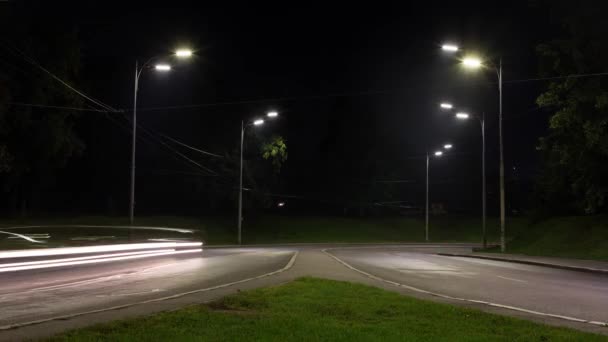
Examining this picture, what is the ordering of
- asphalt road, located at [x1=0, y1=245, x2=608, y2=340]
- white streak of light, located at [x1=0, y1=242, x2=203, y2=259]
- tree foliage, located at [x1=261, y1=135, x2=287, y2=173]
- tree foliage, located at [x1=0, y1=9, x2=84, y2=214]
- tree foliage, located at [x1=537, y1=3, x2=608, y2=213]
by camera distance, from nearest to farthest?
1. asphalt road, located at [x1=0, y1=245, x2=608, y2=340]
2. white streak of light, located at [x1=0, y1=242, x2=203, y2=259]
3. tree foliage, located at [x1=537, y1=3, x2=608, y2=213]
4. tree foliage, located at [x1=0, y1=9, x2=84, y2=214]
5. tree foliage, located at [x1=261, y1=135, x2=287, y2=173]

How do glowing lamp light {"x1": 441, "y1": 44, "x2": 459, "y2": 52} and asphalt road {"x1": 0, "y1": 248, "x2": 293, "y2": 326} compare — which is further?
Result: glowing lamp light {"x1": 441, "y1": 44, "x2": 459, "y2": 52}

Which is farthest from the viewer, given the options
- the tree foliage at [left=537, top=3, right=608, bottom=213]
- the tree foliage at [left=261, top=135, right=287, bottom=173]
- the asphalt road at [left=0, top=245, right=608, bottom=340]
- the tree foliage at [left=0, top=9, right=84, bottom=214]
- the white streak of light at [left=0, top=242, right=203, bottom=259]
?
the tree foliage at [left=261, top=135, right=287, bottom=173]

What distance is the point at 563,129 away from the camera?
30.8 m

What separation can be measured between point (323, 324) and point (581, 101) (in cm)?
2448

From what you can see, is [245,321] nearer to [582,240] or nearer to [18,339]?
[18,339]

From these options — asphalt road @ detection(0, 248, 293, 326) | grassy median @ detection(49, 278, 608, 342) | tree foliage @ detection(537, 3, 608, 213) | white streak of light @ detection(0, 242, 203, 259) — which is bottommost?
asphalt road @ detection(0, 248, 293, 326)

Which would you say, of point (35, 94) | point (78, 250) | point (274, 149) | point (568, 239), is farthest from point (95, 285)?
point (274, 149)

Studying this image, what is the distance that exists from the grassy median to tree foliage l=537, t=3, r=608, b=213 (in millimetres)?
20884

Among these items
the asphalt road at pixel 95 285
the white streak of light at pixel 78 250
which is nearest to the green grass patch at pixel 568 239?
the asphalt road at pixel 95 285

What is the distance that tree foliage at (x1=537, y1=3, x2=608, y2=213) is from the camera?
28484mm

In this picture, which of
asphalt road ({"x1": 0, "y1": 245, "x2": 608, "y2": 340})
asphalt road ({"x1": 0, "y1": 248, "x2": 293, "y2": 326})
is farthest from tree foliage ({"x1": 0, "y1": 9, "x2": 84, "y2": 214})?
asphalt road ({"x1": 0, "y1": 245, "x2": 608, "y2": 340})

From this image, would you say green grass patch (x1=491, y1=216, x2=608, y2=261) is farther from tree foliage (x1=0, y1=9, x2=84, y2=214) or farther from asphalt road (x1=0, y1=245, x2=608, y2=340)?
tree foliage (x1=0, y1=9, x2=84, y2=214)

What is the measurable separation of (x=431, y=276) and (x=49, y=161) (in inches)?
1701

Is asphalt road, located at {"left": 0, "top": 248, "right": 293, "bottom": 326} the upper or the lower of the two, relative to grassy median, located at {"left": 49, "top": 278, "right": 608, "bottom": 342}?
lower
